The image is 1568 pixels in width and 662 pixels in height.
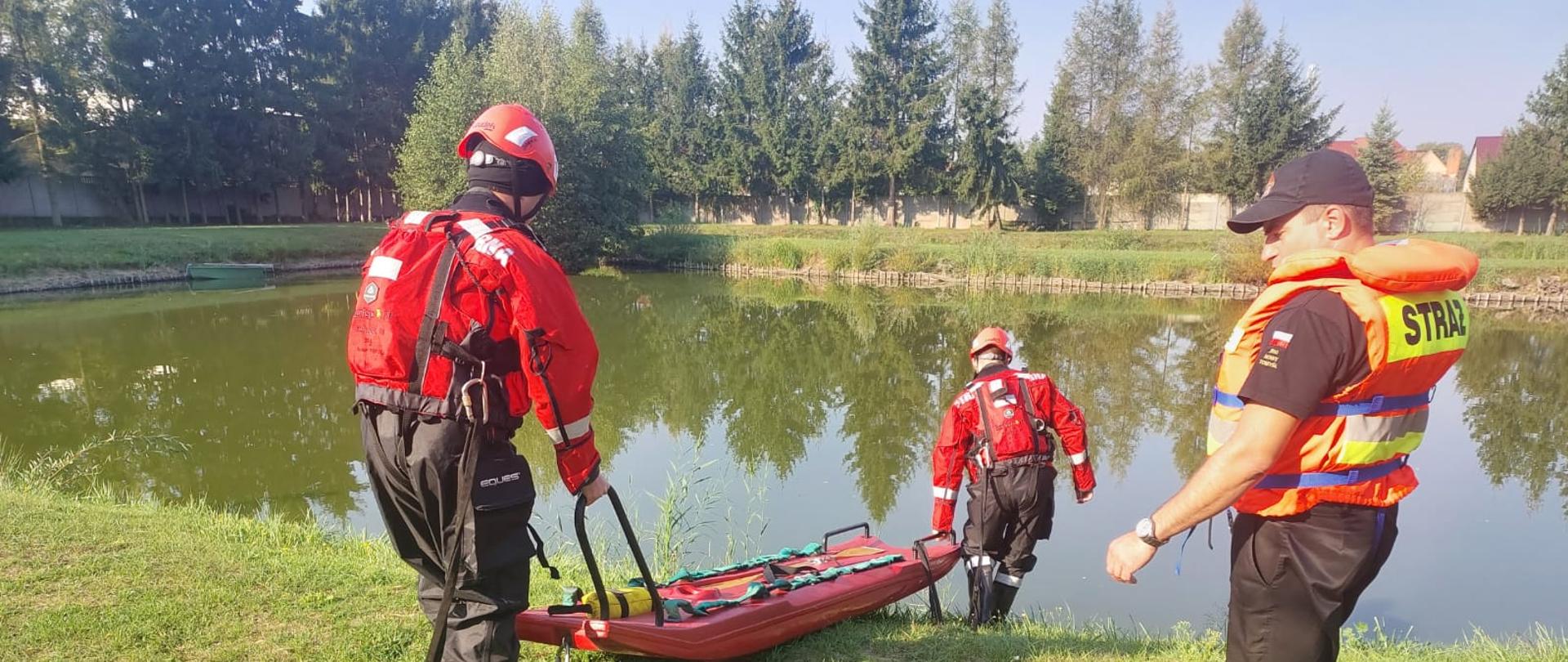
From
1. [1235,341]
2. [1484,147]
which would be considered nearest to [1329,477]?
[1235,341]

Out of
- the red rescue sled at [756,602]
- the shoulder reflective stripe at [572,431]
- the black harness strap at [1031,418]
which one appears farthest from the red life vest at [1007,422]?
Answer: the shoulder reflective stripe at [572,431]

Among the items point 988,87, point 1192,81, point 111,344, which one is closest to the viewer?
point 111,344

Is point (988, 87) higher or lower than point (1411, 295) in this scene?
higher

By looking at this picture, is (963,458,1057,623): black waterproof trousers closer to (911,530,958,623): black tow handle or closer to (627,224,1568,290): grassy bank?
(911,530,958,623): black tow handle

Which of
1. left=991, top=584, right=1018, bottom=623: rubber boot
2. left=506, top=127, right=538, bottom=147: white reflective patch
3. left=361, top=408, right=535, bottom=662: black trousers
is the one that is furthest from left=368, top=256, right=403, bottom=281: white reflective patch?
left=991, top=584, right=1018, bottom=623: rubber boot

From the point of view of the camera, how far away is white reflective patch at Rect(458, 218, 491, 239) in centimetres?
244

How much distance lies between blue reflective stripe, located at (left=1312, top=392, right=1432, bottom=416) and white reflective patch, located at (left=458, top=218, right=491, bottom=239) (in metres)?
2.38

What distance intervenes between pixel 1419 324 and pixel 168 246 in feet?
98.8

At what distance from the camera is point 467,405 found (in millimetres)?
2393

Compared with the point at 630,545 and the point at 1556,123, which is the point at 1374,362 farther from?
the point at 1556,123

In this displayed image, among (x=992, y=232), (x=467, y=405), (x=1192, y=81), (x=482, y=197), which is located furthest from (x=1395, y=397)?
(x=1192, y=81)

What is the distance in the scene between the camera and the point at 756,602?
361 centimetres

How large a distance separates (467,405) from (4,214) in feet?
127

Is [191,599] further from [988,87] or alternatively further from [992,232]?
[988,87]
